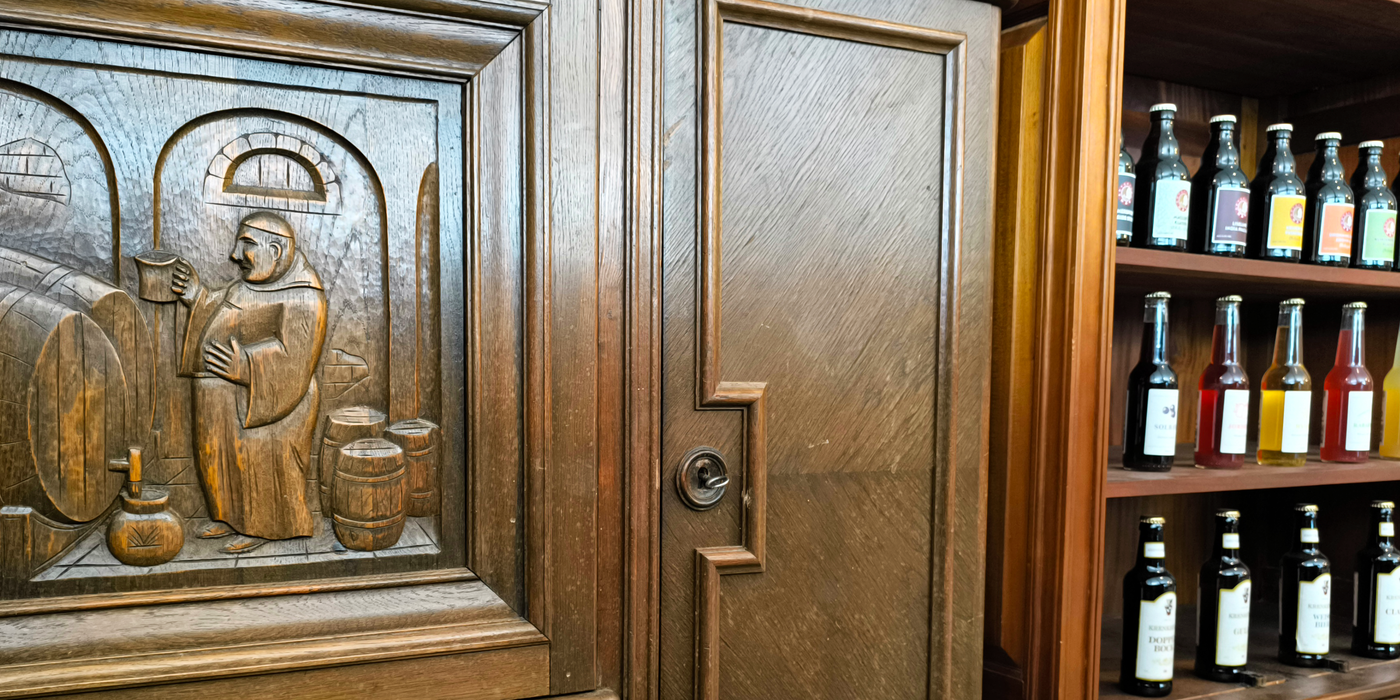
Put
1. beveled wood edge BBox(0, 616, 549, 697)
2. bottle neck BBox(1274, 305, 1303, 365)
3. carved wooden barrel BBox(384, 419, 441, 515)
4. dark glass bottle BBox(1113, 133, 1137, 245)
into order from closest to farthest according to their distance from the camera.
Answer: beveled wood edge BBox(0, 616, 549, 697), carved wooden barrel BBox(384, 419, 441, 515), dark glass bottle BBox(1113, 133, 1137, 245), bottle neck BBox(1274, 305, 1303, 365)

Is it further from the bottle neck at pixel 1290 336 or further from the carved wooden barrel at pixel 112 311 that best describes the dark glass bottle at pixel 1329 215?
the carved wooden barrel at pixel 112 311

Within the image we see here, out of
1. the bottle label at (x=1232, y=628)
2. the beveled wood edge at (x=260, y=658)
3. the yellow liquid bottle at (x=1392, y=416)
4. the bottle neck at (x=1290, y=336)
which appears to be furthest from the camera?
the yellow liquid bottle at (x=1392, y=416)

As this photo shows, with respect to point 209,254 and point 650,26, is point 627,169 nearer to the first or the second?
point 650,26

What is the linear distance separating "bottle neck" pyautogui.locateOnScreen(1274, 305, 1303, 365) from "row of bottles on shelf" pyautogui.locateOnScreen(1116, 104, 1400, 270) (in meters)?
0.10

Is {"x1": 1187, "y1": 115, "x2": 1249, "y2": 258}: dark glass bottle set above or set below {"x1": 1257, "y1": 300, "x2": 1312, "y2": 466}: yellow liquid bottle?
above

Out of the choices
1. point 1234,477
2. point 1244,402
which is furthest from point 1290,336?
point 1234,477

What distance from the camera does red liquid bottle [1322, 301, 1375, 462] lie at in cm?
151

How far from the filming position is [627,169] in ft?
2.88

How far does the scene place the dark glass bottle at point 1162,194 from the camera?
4.20 ft

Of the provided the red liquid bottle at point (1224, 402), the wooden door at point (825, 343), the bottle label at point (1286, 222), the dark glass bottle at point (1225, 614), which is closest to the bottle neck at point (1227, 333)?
the red liquid bottle at point (1224, 402)

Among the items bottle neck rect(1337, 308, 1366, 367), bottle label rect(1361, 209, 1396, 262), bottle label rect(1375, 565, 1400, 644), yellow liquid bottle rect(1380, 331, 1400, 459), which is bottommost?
bottle label rect(1375, 565, 1400, 644)

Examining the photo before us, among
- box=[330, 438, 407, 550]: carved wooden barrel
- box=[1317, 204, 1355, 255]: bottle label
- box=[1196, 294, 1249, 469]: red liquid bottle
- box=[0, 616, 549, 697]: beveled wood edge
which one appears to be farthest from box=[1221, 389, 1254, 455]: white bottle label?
box=[330, 438, 407, 550]: carved wooden barrel

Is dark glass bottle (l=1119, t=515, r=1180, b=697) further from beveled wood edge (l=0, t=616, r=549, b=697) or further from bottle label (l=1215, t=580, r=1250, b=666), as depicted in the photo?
beveled wood edge (l=0, t=616, r=549, b=697)

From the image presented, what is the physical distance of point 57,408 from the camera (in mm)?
737
